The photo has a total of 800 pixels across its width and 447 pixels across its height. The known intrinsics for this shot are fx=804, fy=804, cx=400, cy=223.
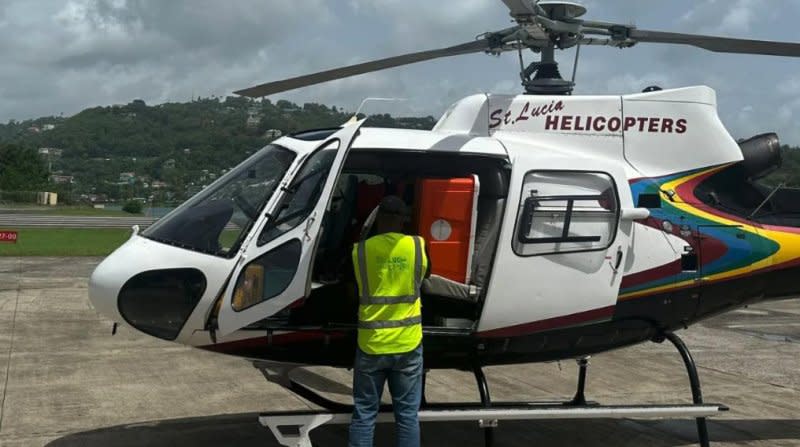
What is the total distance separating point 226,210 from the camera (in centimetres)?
572

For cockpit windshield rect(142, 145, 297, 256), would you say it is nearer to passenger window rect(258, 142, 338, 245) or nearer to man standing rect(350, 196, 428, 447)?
passenger window rect(258, 142, 338, 245)

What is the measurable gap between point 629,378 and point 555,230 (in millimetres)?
4114

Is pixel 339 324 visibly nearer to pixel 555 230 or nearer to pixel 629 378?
pixel 555 230

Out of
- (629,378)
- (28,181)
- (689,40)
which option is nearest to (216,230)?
(689,40)

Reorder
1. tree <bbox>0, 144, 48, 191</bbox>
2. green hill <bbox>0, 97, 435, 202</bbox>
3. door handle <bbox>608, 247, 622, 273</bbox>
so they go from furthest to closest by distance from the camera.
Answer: tree <bbox>0, 144, 48, 191</bbox> < green hill <bbox>0, 97, 435, 202</bbox> < door handle <bbox>608, 247, 622, 273</bbox>

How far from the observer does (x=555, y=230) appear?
237 inches

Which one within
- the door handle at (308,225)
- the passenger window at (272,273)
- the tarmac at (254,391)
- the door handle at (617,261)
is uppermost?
the door handle at (308,225)

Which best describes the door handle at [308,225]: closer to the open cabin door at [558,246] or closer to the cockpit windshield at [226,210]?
the cockpit windshield at [226,210]

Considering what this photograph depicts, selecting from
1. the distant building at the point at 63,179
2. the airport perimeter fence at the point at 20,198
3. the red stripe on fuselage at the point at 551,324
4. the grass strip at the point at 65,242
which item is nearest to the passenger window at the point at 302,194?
the red stripe on fuselage at the point at 551,324

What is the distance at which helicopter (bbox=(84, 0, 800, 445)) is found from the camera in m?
5.47

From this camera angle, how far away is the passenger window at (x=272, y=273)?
5.43 meters

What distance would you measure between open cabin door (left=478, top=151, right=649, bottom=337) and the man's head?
3.39 ft

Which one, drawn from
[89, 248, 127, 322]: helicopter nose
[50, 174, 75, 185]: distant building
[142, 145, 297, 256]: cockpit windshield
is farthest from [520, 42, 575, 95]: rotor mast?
[50, 174, 75, 185]: distant building

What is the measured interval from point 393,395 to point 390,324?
506 mm
